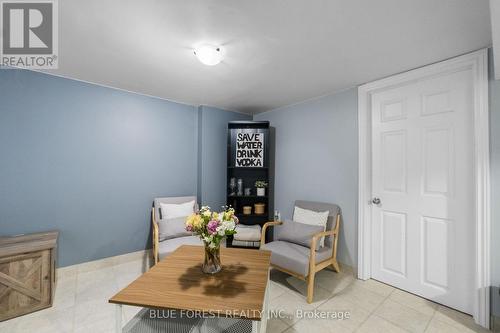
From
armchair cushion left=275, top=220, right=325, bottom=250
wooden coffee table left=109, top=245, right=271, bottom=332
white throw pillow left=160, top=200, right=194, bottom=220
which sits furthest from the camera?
white throw pillow left=160, top=200, right=194, bottom=220

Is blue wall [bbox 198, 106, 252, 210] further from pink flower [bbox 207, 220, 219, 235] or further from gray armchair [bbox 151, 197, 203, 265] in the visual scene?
pink flower [bbox 207, 220, 219, 235]

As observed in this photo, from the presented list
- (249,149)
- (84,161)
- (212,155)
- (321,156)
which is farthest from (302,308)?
(84,161)

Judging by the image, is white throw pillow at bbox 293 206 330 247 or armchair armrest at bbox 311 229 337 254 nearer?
armchair armrest at bbox 311 229 337 254

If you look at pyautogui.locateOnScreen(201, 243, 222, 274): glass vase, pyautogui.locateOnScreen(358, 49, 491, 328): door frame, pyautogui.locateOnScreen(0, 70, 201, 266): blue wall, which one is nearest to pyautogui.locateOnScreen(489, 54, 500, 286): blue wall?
pyautogui.locateOnScreen(358, 49, 491, 328): door frame

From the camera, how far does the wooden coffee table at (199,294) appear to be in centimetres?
117

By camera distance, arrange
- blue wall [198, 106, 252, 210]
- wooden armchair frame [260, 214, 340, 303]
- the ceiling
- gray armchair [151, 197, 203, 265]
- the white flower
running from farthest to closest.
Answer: blue wall [198, 106, 252, 210]
gray armchair [151, 197, 203, 265]
wooden armchair frame [260, 214, 340, 303]
the white flower
the ceiling

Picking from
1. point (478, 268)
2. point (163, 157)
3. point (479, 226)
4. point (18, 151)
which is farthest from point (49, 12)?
point (478, 268)

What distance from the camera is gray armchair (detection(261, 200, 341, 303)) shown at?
7.08ft

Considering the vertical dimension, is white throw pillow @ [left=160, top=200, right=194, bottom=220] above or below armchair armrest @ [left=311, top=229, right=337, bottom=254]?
above

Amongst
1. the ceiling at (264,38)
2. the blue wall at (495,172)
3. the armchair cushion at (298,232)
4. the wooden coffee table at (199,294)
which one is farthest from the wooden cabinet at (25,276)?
the blue wall at (495,172)

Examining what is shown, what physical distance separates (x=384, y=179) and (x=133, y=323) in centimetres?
275

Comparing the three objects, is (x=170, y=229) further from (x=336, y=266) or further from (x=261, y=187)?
(x=336, y=266)

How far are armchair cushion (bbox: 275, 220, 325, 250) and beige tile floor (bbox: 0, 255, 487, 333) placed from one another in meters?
0.46

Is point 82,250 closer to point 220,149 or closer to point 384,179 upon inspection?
point 220,149
